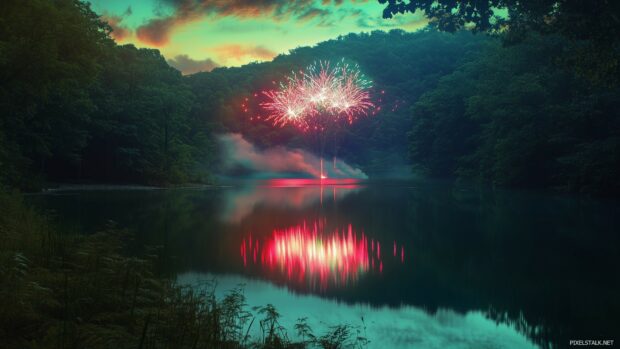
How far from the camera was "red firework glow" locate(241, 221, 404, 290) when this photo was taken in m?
11.4

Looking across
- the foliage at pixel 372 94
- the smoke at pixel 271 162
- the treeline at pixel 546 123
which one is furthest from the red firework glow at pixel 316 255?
the foliage at pixel 372 94

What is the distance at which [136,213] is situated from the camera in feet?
72.0

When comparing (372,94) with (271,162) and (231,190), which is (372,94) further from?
(231,190)

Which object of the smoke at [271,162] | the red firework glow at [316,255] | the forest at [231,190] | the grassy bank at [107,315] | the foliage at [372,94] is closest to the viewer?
the grassy bank at [107,315]

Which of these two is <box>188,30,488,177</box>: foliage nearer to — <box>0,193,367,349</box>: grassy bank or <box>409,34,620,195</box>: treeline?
<box>409,34,620,195</box>: treeline

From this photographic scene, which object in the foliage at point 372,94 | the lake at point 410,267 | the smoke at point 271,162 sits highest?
the foliage at point 372,94

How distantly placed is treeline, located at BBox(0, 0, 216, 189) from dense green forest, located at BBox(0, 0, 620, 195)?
79mm

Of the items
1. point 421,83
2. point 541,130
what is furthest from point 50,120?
point 421,83

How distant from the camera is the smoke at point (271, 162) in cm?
9551

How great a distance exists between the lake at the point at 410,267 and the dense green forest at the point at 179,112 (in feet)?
19.3

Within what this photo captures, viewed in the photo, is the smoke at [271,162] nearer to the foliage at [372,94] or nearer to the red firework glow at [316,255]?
the foliage at [372,94]

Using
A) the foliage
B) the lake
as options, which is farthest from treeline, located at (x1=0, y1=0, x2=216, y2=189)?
the foliage

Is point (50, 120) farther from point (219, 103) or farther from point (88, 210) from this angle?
point (219, 103)

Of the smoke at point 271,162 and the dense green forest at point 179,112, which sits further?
the smoke at point 271,162
